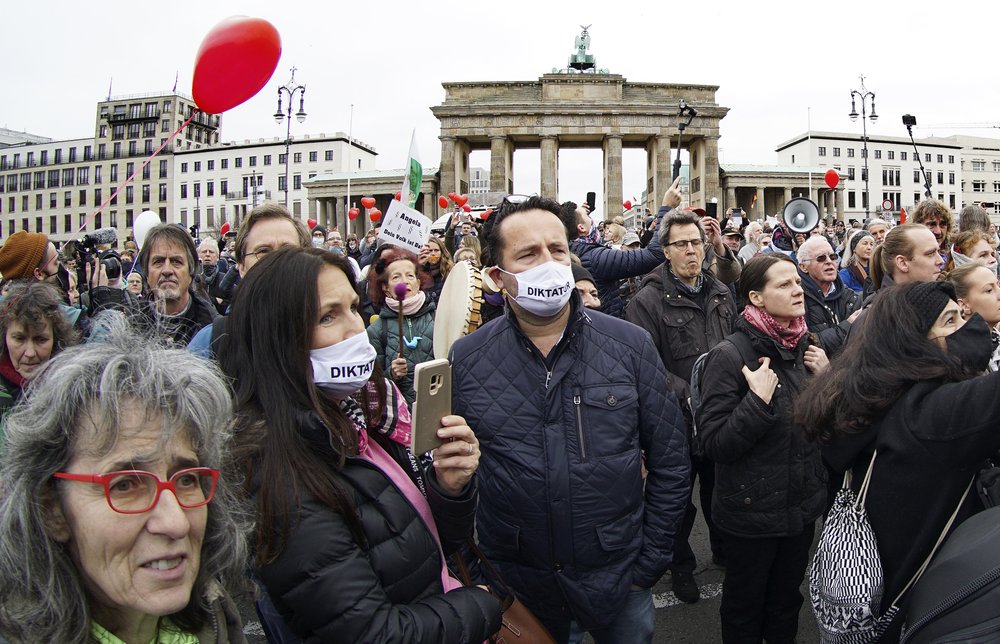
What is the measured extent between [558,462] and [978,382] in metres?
1.36

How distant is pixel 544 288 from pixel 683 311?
2.33 meters

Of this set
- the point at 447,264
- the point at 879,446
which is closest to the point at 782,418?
the point at 879,446

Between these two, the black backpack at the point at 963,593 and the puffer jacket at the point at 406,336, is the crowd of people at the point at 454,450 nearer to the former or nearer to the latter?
the black backpack at the point at 963,593

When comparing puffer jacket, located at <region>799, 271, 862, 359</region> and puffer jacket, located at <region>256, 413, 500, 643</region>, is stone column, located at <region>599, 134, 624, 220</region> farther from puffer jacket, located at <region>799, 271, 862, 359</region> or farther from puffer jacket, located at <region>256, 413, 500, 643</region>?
puffer jacket, located at <region>256, 413, 500, 643</region>

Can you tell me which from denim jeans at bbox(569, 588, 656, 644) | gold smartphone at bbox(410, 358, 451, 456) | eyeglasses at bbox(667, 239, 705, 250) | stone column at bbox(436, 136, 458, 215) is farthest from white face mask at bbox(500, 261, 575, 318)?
stone column at bbox(436, 136, 458, 215)

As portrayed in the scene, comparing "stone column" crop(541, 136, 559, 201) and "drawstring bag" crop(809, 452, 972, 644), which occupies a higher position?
"stone column" crop(541, 136, 559, 201)

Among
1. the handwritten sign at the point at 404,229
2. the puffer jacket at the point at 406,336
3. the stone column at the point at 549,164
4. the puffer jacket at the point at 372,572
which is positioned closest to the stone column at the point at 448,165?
the stone column at the point at 549,164

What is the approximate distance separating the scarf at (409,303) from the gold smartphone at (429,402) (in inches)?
138

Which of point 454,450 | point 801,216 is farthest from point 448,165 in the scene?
point 454,450

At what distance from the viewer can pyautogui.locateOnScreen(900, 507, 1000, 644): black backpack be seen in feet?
4.99

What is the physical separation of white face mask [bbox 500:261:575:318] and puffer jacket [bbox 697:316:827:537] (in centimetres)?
115

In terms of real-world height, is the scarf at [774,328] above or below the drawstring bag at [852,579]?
above

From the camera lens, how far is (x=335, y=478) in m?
1.80

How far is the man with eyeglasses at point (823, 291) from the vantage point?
17.0ft
